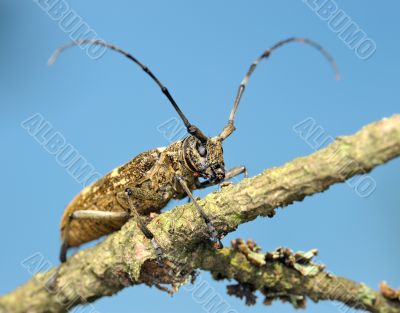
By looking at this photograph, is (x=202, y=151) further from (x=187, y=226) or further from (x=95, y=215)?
(x=95, y=215)

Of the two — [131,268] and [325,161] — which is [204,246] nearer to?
[131,268]

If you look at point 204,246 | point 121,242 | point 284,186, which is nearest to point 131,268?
point 121,242

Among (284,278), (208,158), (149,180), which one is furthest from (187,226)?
(149,180)

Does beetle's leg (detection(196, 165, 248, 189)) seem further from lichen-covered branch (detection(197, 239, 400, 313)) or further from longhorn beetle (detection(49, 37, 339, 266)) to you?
lichen-covered branch (detection(197, 239, 400, 313))

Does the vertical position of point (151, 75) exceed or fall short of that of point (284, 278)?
it exceeds it

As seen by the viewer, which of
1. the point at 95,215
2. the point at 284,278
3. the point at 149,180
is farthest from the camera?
the point at 95,215
